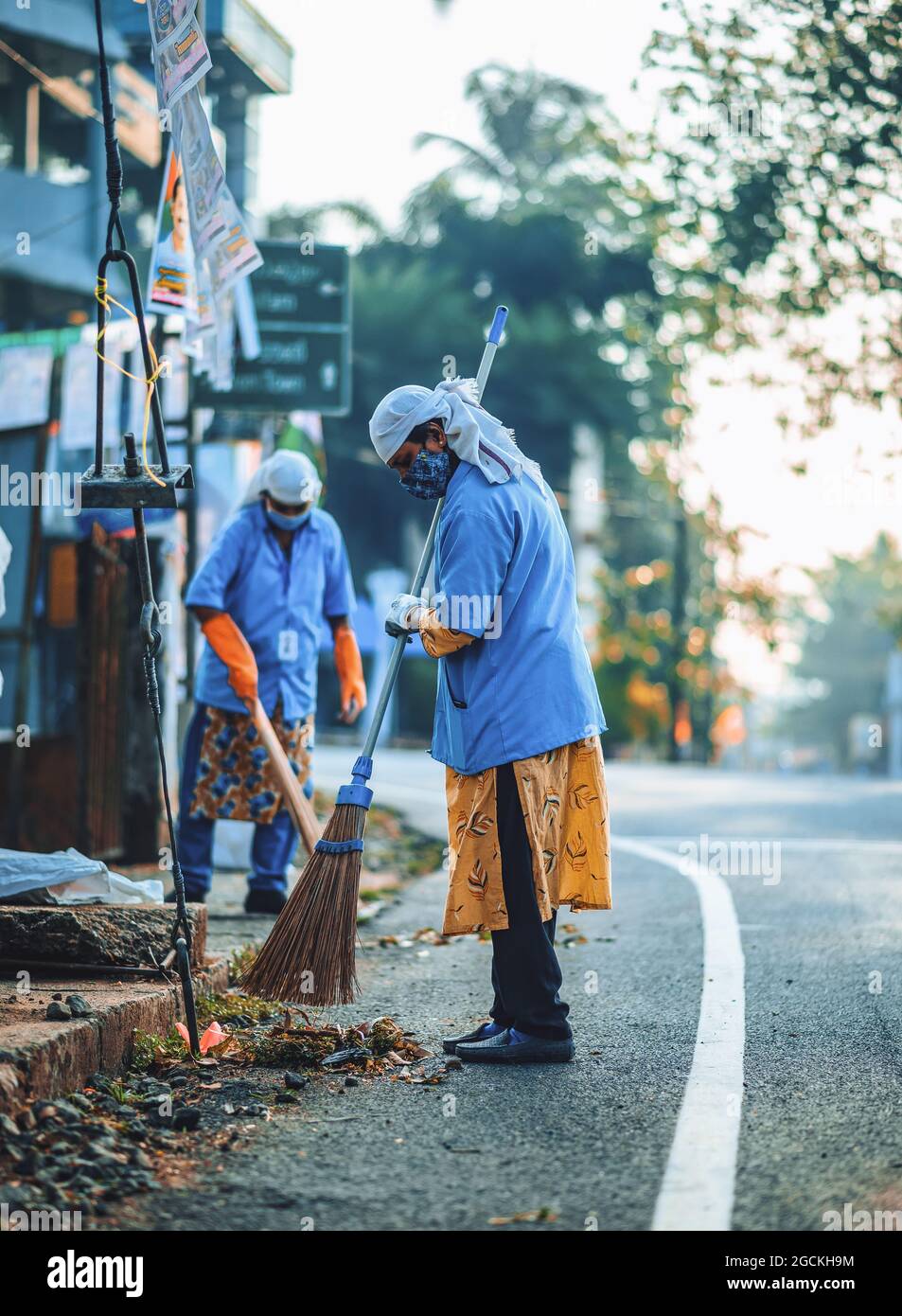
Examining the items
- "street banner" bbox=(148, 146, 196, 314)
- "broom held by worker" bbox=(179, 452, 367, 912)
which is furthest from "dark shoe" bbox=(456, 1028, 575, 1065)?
"street banner" bbox=(148, 146, 196, 314)

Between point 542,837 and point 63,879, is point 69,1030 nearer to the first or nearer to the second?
point 63,879

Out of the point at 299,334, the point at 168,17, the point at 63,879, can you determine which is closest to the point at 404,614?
the point at 63,879

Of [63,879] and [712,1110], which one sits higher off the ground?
[63,879]

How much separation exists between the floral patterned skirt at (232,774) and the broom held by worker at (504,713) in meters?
2.25

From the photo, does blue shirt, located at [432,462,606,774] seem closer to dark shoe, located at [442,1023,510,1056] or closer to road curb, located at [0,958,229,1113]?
dark shoe, located at [442,1023,510,1056]

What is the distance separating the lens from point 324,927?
488cm

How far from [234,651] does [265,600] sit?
313mm

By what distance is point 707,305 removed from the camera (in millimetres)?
21688

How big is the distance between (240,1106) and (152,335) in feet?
19.1

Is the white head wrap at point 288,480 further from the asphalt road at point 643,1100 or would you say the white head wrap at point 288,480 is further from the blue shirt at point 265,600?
the asphalt road at point 643,1100

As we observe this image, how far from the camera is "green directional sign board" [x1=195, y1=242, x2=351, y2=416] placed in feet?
36.1

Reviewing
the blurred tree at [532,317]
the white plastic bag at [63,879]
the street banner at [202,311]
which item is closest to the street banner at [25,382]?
the street banner at [202,311]

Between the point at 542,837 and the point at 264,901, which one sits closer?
the point at 542,837

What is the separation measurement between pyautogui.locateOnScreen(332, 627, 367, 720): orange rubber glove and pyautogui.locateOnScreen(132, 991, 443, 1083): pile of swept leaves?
2.30m
